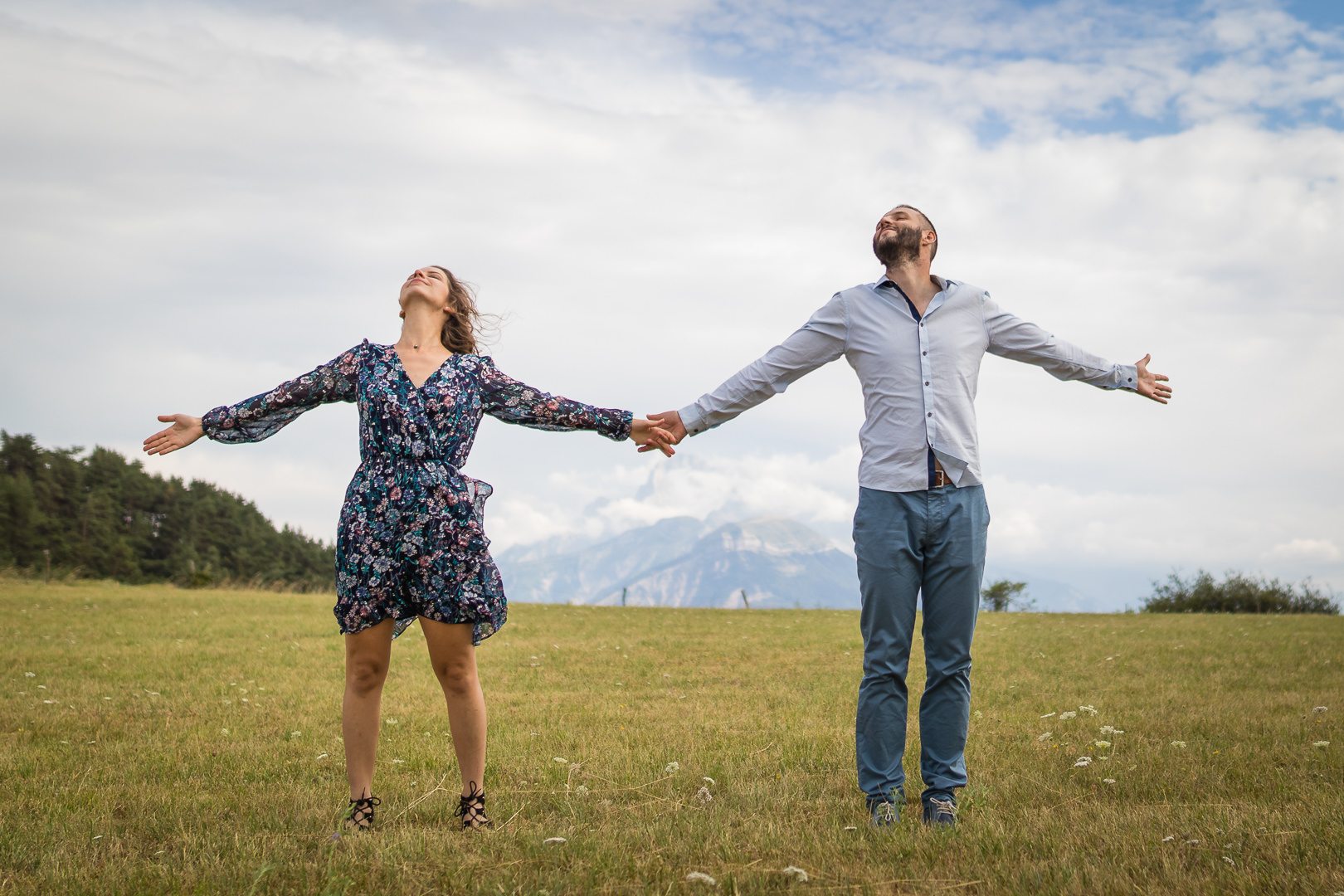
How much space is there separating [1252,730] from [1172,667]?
17.8 ft

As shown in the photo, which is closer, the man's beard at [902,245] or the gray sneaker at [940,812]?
the gray sneaker at [940,812]

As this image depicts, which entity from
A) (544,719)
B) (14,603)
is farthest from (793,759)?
(14,603)

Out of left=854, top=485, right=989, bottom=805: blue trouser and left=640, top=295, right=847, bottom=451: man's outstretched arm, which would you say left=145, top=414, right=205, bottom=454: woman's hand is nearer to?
left=640, top=295, right=847, bottom=451: man's outstretched arm

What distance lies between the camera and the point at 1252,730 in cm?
761

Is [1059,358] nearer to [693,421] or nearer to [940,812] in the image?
[693,421]

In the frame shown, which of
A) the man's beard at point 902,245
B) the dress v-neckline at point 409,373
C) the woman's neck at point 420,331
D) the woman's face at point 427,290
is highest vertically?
the man's beard at point 902,245

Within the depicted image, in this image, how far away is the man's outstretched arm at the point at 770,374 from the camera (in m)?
5.53

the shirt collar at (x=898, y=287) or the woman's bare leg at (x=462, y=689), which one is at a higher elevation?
the shirt collar at (x=898, y=287)

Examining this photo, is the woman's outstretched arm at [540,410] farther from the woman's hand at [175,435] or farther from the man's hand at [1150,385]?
the man's hand at [1150,385]

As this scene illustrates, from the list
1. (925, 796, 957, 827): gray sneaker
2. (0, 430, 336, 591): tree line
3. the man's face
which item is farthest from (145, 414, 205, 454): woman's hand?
(0, 430, 336, 591): tree line

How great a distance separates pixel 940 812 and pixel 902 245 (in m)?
3.27

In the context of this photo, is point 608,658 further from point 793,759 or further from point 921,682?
point 793,759

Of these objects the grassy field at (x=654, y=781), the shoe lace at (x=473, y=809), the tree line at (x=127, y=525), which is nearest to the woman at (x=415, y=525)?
the shoe lace at (x=473, y=809)

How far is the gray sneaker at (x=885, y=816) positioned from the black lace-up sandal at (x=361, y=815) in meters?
2.76
